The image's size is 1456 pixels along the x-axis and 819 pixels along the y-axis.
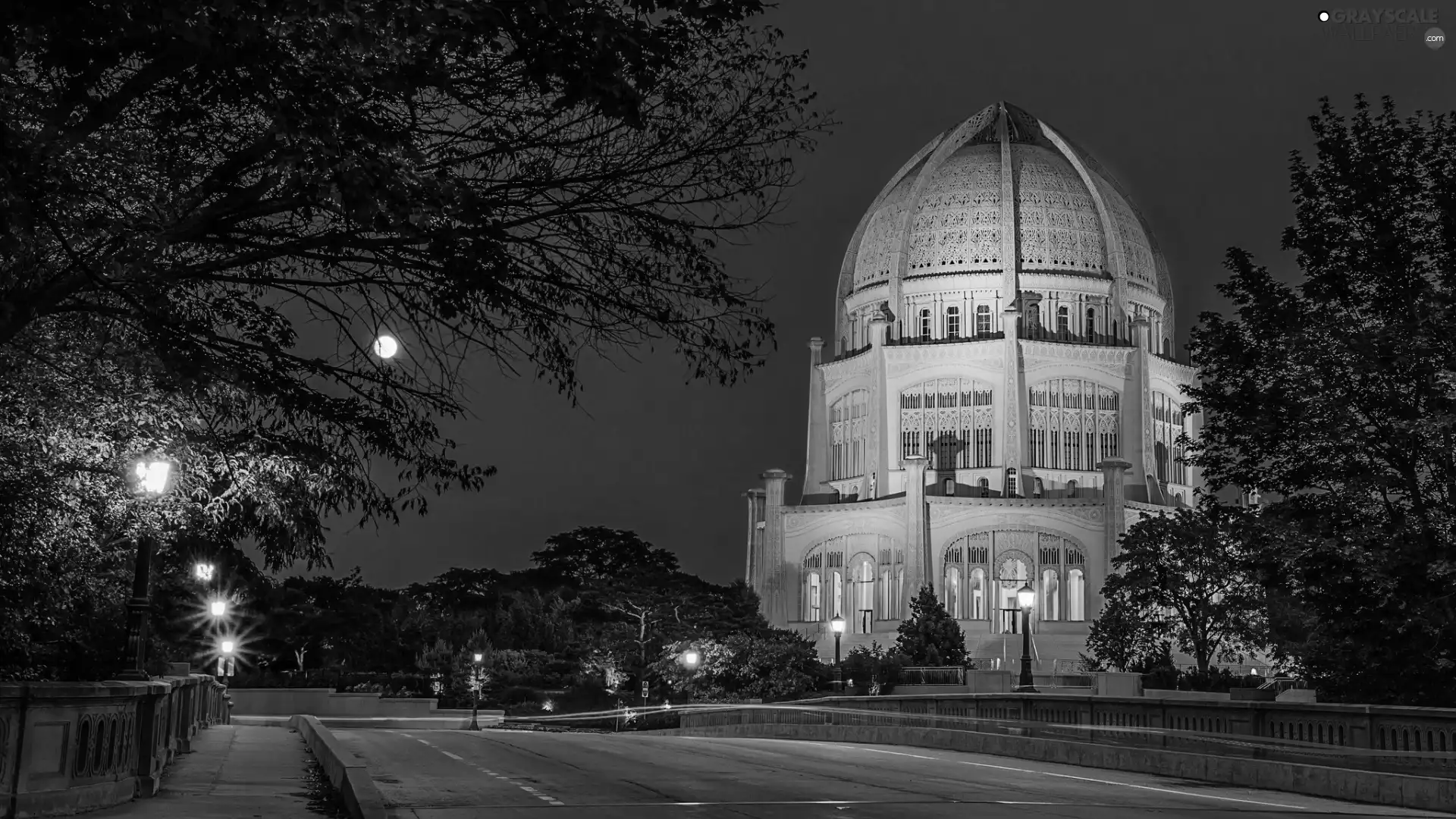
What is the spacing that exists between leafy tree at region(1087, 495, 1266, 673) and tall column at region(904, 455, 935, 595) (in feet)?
83.7

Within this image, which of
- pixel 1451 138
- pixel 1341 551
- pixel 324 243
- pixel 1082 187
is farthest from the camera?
pixel 1082 187

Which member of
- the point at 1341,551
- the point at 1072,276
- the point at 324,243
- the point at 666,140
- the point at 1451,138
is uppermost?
the point at 1072,276

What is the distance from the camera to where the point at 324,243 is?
1429cm

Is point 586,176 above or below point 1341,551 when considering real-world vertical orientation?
above

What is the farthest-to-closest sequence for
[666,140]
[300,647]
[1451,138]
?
[300,647], [1451,138], [666,140]

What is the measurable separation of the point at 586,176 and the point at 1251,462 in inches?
692

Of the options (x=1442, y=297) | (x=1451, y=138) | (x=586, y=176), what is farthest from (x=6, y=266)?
(x=1451, y=138)

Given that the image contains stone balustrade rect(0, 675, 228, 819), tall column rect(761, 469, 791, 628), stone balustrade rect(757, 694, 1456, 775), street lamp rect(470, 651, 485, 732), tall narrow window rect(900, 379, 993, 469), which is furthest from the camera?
tall narrow window rect(900, 379, 993, 469)

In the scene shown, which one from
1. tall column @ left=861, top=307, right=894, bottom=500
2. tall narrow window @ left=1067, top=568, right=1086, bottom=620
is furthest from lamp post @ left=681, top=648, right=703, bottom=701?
tall column @ left=861, top=307, right=894, bottom=500

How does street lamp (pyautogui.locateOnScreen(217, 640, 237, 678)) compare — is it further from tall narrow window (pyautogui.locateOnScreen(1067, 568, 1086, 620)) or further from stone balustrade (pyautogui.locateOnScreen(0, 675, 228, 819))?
tall narrow window (pyautogui.locateOnScreen(1067, 568, 1086, 620))

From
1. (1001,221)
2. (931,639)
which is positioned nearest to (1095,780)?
(931,639)

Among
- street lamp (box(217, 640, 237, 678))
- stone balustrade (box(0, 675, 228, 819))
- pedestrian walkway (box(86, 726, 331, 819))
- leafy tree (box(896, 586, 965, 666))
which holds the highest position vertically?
leafy tree (box(896, 586, 965, 666))

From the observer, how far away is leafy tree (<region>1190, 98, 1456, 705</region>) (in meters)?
26.1

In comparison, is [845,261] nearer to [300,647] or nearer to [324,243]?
[300,647]
